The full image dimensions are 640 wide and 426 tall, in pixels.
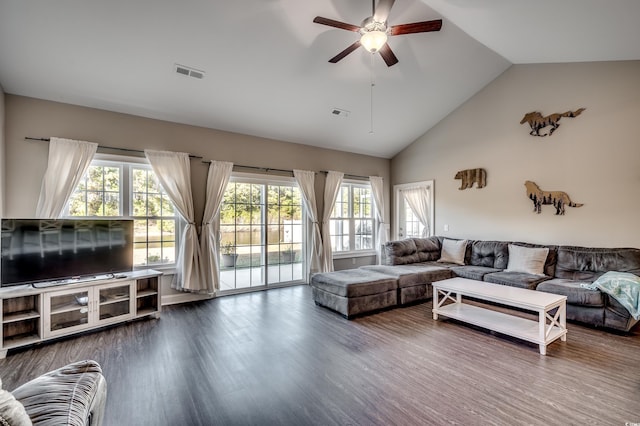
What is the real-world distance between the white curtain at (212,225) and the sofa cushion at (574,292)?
188 inches

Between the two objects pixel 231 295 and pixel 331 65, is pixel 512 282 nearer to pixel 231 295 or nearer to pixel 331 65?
pixel 331 65

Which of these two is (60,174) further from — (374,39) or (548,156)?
(548,156)

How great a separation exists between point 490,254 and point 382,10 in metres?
4.37

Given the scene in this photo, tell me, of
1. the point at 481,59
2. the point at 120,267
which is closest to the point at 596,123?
the point at 481,59

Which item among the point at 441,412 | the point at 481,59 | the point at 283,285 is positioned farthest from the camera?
the point at 283,285

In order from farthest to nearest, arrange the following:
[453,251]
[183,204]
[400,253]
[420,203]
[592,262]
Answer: [420,203]
[453,251]
[400,253]
[183,204]
[592,262]

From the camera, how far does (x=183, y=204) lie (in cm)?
457

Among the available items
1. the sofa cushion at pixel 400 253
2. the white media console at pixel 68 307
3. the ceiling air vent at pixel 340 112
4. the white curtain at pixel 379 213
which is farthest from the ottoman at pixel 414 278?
the white media console at pixel 68 307

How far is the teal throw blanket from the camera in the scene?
3.28 m

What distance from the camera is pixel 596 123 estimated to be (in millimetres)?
4344

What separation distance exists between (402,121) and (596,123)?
297 cm

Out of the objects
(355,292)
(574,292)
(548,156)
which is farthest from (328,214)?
(574,292)

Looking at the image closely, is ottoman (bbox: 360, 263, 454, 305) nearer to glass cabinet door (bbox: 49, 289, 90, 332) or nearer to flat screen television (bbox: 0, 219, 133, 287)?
flat screen television (bbox: 0, 219, 133, 287)

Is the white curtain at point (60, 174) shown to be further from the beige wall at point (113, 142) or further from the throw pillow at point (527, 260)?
the throw pillow at point (527, 260)
